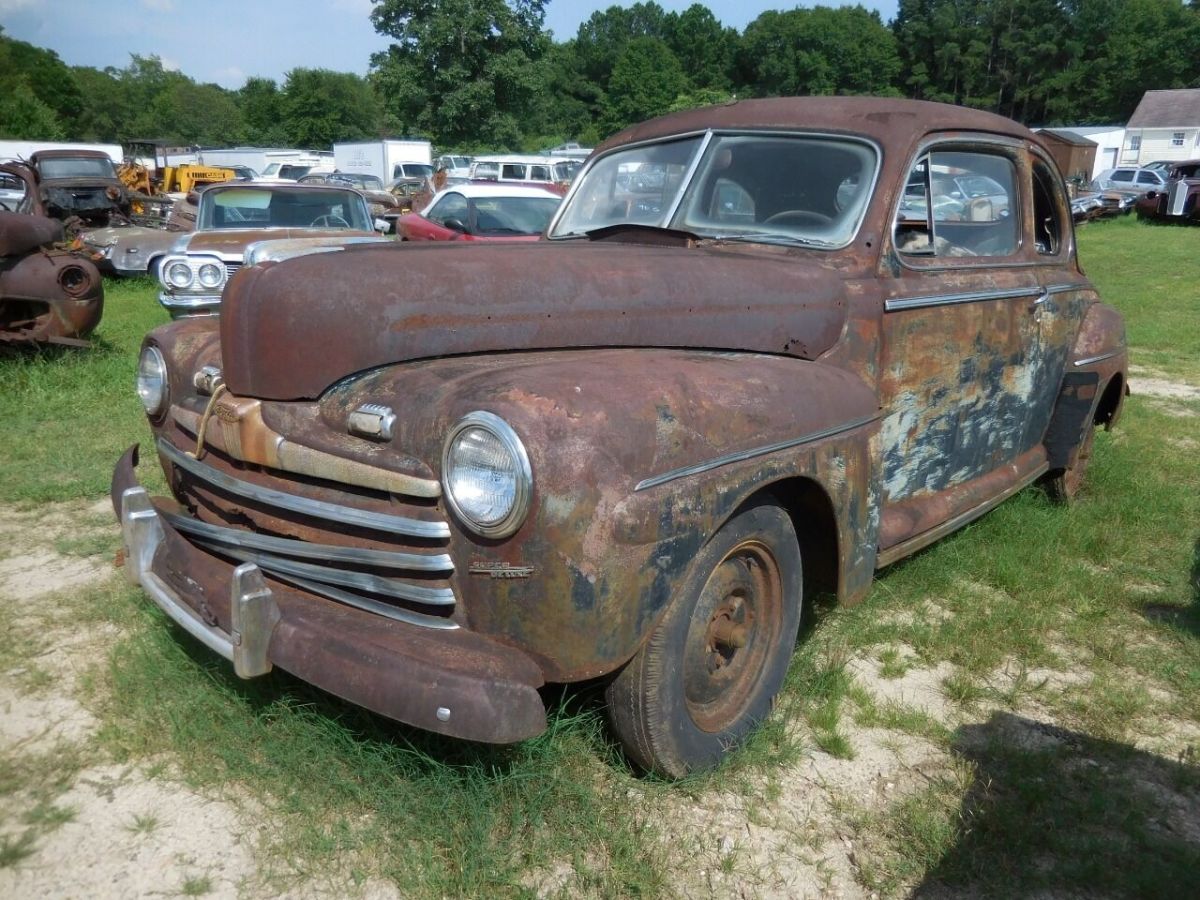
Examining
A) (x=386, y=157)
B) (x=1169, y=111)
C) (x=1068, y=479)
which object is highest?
(x=1169, y=111)

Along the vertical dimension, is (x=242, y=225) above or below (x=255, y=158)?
below

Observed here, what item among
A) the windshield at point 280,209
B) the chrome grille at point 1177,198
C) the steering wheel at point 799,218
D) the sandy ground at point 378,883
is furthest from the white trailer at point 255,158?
the sandy ground at point 378,883

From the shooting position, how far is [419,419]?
227 cm

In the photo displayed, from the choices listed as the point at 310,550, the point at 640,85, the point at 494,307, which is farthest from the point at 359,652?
the point at 640,85

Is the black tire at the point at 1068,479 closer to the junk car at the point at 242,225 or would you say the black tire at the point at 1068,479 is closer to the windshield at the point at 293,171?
the junk car at the point at 242,225

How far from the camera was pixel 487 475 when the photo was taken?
2096mm

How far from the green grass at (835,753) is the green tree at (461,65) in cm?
3733

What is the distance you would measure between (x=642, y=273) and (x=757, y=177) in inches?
37.3

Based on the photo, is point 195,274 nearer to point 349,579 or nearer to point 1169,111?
point 349,579

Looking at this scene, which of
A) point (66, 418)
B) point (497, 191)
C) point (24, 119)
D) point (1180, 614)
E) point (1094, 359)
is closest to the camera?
point (1180, 614)

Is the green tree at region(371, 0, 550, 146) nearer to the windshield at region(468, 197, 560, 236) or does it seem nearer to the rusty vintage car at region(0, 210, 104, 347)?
the windshield at region(468, 197, 560, 236)

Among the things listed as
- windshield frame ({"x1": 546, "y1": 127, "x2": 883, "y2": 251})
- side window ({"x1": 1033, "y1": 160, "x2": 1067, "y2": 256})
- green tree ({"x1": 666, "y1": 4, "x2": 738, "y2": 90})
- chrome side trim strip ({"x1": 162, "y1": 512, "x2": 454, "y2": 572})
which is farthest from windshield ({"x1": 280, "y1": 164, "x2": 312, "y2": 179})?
green tree ({"x1": 666, "y1": 4, "x2": 738, "y2": 90})

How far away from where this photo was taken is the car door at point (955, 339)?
330 centimetres

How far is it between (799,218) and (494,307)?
4.42 ft
